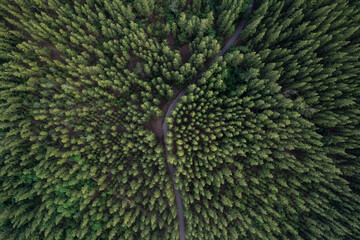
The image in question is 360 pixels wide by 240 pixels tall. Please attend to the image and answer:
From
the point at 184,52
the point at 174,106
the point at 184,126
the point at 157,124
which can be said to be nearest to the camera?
the point at 184,126

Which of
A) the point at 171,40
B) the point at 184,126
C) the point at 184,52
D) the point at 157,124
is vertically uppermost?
the point at 184,52

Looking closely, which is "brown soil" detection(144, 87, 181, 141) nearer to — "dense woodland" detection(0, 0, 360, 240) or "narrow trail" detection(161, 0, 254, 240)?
"narrow trail" detection(161, 0, 254, 240)

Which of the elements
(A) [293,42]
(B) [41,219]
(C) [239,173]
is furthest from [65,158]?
(A) [293,42]

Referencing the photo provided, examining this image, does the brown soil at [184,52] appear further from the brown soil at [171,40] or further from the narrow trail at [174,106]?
the narrow trail at [174,106]

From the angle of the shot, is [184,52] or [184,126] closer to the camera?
[184,126]

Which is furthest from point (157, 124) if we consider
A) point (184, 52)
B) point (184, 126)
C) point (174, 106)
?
point (184, 52)

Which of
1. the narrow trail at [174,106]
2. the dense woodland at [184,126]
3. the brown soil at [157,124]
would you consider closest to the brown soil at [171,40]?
the dense woodland at [184,126]

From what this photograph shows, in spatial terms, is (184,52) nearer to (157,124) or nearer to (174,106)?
(174,106)

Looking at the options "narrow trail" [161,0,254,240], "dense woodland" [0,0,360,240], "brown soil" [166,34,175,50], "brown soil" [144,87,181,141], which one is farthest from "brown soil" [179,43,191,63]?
→ "brown soil" [144,87,181,141]
